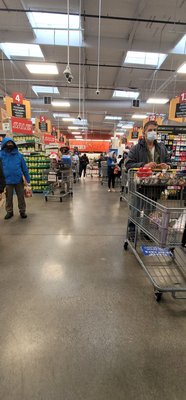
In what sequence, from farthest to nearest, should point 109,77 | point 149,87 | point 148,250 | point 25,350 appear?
1. point 149,87
2. point 109,77
3. point 148,250
4. point 25,350

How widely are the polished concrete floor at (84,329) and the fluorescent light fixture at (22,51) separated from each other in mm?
6982

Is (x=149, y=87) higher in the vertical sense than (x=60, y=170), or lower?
higher

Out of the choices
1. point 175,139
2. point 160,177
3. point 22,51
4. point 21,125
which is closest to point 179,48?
point 175,139

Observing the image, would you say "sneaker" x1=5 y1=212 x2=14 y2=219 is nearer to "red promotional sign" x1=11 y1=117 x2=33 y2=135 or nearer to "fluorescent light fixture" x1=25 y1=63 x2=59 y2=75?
"red promotional sign" x1=11 y1=117 x2=33 y2=135

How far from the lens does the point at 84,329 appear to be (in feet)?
5.58

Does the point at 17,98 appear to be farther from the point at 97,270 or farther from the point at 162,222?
the point at 162,222

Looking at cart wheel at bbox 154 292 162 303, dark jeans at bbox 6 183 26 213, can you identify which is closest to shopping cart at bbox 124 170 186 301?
cart wheel at bbox 154 292 162 303

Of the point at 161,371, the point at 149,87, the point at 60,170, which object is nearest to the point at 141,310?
the point at 161,371

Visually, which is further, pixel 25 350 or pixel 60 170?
pixel 60 170

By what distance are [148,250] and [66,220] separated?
83.1 inches

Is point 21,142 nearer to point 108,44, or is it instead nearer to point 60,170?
point 60,170

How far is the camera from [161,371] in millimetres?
1392

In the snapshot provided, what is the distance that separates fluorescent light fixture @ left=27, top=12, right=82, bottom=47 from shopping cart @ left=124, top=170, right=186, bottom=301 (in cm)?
481

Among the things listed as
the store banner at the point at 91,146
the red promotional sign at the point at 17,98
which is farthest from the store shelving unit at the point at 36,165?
the store banner at the point at 91,146
